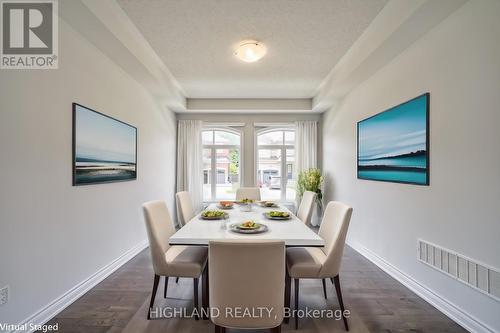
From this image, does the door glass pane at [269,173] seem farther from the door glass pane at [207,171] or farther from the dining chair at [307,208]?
the dining chair at [307,208]

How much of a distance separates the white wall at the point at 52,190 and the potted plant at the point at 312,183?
316 cm

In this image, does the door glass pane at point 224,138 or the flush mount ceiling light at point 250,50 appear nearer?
the flush mount ceiling light at point 250,50

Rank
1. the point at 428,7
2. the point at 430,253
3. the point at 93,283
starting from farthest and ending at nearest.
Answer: the point at 93,283 < the point at 430,253 < the point at 428,7

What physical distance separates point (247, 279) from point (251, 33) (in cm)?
232

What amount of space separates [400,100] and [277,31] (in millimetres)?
1508

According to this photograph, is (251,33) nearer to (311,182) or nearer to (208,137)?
(311,182)

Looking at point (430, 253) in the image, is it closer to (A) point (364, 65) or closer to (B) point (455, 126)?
(B) point (455, 126)

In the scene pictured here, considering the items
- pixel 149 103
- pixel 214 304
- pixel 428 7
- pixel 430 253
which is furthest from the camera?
pixel 149 103

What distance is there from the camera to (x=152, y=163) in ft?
13.0

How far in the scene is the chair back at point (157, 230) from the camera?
187 centimetres

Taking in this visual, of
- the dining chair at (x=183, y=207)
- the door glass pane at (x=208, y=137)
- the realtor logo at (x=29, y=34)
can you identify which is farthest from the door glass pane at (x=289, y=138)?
the realtor logo at (x=29, y=34)

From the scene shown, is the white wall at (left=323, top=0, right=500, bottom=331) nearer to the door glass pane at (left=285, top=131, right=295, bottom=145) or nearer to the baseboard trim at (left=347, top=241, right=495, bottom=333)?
the baseboard trim at (left=347, top=241, right=495, bottom=333)

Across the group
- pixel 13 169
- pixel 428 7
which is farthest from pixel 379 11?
pixel 13 169

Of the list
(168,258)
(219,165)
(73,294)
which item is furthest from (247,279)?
(219,165)
